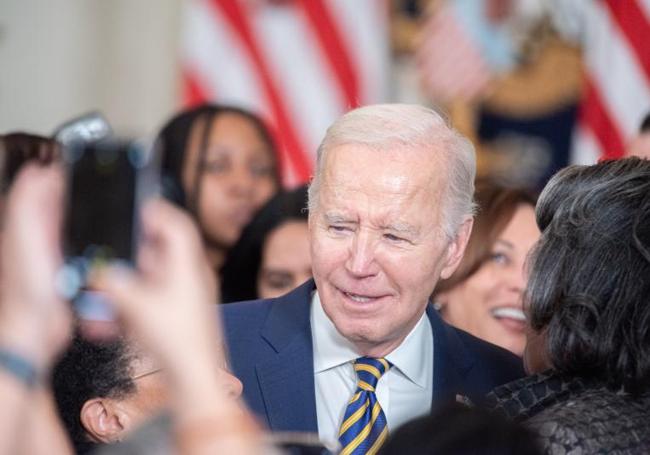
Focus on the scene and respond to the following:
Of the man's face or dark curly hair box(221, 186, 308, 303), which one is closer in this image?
the man's face

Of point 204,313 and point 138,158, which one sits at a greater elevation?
point 138,158

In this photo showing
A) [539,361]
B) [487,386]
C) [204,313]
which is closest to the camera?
[204,313]

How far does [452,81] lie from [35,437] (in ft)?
13.2

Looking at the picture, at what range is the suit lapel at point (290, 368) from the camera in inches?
114

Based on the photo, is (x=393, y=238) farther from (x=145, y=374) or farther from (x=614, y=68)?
(x=614, y=68)

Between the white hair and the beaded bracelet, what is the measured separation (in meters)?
1.48

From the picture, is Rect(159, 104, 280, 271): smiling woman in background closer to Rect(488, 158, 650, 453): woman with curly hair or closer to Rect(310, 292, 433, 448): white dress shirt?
Rect(310, 292, 433, 448): white dress shirt

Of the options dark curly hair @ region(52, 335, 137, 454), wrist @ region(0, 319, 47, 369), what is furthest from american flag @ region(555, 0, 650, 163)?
wrist @ region(0, 319, 47, 369)

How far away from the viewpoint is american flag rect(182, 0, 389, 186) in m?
5.66

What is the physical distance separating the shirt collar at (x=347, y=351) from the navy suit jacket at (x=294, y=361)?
2 cm

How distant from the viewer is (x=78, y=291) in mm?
1599

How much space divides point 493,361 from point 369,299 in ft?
1.36

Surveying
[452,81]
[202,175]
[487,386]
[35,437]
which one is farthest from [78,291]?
[452,81]

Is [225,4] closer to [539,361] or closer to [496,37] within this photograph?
[496,37]
